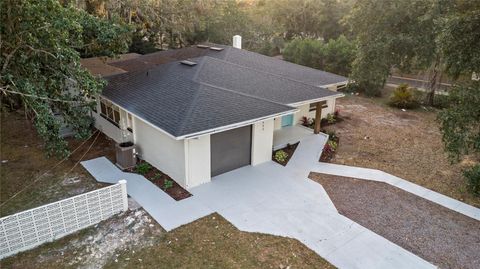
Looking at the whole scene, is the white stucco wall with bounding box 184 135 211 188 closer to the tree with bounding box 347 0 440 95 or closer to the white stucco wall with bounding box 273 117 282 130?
the white stucco wall with bounding box 273 117 282 130

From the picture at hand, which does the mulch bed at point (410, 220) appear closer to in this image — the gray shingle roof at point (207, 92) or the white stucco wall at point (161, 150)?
the gray shingle roof at point (207, 92)

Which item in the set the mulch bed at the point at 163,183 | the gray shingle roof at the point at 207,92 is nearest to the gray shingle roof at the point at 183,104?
the gray shingle roof at the point at 207,92

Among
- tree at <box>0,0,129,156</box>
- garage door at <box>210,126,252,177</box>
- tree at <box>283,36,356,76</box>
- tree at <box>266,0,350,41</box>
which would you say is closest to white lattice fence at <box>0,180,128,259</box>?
tree at <box>0,0,129,156</box>

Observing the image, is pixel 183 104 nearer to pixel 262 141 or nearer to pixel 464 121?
pixel 262 141

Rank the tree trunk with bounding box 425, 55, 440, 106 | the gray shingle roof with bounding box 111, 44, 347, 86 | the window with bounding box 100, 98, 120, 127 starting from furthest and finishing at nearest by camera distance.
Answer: the tree trunk with bounding box 425, 55, 440, 106
the gray shingle roof with bounding box 111, 44, 347, 86
the window with bounding box 100, 98, 120, 127

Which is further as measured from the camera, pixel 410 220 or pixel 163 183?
pixel 163 183

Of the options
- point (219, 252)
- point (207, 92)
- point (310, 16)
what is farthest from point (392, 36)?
point (310, 16)
